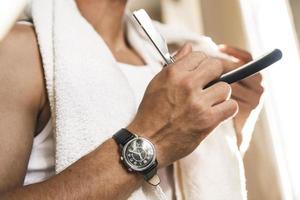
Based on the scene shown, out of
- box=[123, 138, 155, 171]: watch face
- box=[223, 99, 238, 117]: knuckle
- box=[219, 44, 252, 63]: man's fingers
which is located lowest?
box=[219, 44, 252, 63]: man's fingers

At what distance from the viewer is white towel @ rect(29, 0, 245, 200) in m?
0.55

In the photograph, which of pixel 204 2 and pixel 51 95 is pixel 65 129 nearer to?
pixel 51 95

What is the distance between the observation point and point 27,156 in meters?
0.53

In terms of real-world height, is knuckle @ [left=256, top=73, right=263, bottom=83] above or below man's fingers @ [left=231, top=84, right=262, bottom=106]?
above

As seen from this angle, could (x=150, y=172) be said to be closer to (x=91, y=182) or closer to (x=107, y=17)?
(x=91, y=182)

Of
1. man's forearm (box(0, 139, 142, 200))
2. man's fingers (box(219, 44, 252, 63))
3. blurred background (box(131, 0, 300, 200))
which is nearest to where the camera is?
man's forearm (box(0, 139, 142, 200))

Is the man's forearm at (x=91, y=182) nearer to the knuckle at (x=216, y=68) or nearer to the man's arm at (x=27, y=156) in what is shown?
the man's arm at (x=27, y=156)

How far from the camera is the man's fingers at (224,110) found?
53cm

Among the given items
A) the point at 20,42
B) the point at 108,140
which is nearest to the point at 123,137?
the point at 108,140

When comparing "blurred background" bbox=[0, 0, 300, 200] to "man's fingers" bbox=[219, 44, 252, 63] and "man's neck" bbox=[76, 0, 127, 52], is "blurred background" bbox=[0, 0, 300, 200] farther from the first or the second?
"man's neck" bbox=[76, 0, 127, 52]

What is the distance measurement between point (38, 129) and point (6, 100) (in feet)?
0.31

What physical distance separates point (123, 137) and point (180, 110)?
0.09 m

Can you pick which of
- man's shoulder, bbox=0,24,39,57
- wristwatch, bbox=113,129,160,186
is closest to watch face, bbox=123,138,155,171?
wristwatch, bbox=113,129,160,186

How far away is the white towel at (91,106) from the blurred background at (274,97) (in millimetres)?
84
